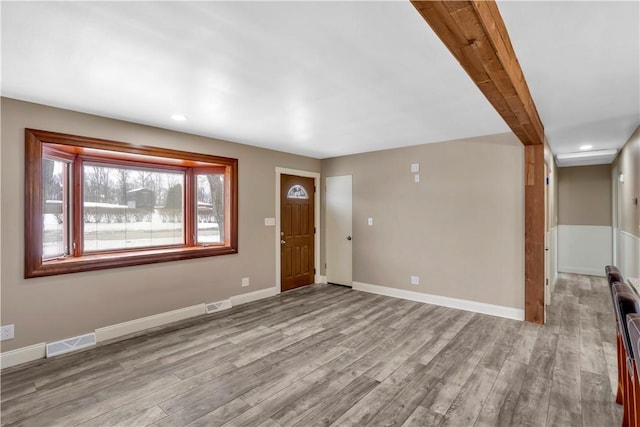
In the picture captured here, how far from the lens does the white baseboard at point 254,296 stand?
14.7 ft

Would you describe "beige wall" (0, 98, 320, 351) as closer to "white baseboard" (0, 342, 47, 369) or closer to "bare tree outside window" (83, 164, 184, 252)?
"white baseboard" (0, 342, 47, 369)

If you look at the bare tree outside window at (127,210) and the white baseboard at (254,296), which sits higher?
the bare tree outside window at (127,210)

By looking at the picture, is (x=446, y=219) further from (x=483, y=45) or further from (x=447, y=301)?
(x=483, y=45)

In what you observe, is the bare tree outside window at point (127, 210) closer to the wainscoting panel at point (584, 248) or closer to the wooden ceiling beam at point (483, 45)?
the wooden ceiling beam at point (483, 45)

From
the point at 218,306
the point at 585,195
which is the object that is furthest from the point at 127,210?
the point at 585,195

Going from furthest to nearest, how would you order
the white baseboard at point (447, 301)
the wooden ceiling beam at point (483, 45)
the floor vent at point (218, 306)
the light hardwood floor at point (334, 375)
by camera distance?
the floor vent at point (218, 306) → the white baseboard at point (447, 301) → the light hardwood floor at point (334, 375) → the wooden ceiling beam at point (483, 45)

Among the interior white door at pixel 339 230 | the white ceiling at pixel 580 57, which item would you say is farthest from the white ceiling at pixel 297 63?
the interior white door at pixel 339 230

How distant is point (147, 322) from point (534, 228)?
15.3ft

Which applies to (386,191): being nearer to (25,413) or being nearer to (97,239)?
(97,239)

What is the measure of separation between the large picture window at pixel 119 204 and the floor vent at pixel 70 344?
674 millimetres

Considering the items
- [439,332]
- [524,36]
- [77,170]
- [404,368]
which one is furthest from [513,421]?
[77,170]

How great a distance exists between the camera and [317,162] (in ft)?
19.3

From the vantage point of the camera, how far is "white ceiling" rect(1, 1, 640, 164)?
160cm

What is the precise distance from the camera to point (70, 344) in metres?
3.03
